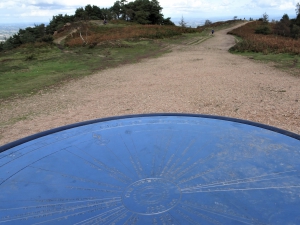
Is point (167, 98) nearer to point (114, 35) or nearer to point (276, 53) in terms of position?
point (276, 53)

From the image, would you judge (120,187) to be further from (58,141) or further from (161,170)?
(58,141)

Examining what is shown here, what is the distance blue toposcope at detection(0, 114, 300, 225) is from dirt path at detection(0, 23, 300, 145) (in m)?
2.60

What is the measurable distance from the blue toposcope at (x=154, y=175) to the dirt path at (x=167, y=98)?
260 centimetres

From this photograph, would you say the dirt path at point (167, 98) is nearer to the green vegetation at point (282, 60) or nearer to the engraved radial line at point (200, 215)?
the green vegetation at point (282, 60)

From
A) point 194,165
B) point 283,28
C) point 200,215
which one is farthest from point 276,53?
point 283,28

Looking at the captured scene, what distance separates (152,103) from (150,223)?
5.36 meters

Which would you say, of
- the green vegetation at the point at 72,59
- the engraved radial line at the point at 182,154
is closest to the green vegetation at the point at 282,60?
the green vegetation at the point at 72,59

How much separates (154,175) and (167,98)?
5135 mm

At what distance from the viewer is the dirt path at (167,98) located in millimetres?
6398

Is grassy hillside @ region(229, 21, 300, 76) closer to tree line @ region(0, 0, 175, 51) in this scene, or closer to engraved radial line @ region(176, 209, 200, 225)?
engraved radial line @ region(176, 209, 200, 225)

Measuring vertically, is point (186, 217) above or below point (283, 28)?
below

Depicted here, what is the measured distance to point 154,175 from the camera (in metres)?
2.82

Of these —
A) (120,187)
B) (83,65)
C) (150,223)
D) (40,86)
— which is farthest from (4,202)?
(83,65)

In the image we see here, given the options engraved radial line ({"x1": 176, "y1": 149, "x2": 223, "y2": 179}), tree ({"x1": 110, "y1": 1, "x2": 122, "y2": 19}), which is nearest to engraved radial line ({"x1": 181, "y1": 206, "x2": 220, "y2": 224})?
engraved radial line ({"x1": 176, "y1": 149, "x2": 223, "y2": 179})
